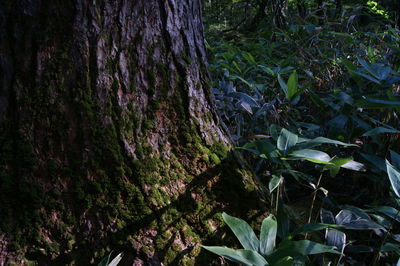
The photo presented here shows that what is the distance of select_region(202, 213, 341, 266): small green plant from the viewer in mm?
901

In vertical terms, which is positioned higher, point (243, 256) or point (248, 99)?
point (248, 99)

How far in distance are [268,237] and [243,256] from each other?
0.14 m

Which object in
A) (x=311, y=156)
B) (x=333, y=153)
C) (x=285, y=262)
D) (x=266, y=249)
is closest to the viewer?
(x=285, y=262)

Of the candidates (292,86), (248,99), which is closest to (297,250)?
(292,86)

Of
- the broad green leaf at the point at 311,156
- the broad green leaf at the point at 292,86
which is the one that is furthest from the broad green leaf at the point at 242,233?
the broad green leaf at the point at 292,86

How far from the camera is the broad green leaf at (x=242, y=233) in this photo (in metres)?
1.01

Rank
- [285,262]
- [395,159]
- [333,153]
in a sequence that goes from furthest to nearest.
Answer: [333,153]
[395,159]
[285,262]

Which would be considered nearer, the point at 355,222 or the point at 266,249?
the point at 266,249

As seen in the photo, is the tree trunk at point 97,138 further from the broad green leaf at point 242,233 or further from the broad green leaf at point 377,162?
the broad green leaf at point 377,162

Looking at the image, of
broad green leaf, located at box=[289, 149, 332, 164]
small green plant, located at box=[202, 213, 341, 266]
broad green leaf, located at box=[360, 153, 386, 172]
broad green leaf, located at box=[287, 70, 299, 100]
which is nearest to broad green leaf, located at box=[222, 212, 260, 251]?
small green plant, located at box=[202, 213, 341, 266]

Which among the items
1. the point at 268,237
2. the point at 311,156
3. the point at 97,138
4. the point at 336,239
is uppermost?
the point at 97,138

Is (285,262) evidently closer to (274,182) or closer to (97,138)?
(274,182)

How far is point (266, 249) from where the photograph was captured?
100cm

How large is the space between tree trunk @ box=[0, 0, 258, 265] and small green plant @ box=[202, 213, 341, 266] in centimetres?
20
